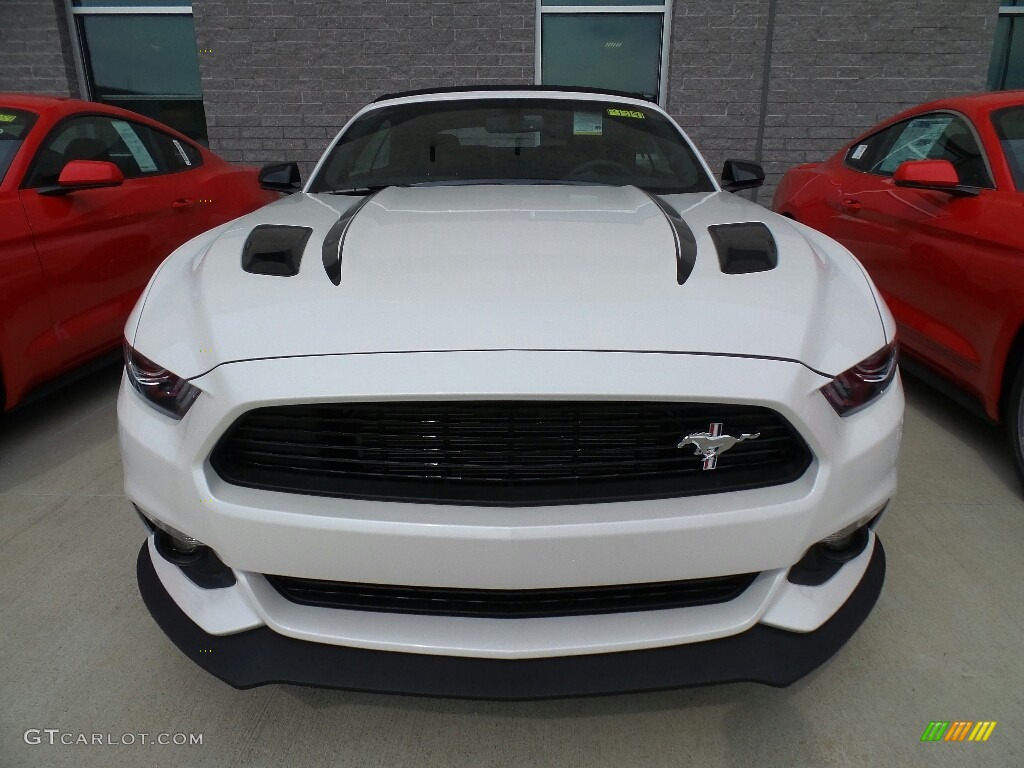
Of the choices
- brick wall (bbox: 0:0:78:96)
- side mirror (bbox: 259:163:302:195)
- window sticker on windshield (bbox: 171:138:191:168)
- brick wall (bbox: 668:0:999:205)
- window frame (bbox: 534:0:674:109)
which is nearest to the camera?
side mirror (bbox: 259:163:302:195)

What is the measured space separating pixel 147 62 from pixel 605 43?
469cm

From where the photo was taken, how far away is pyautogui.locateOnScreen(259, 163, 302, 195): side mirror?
2.73 metres

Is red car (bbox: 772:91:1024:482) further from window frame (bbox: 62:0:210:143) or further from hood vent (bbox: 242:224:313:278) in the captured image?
window frame (bbox: 62:0:210:143)

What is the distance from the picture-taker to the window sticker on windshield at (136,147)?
11.8ft

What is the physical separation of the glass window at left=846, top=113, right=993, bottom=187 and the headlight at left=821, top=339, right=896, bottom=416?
5.57 feet

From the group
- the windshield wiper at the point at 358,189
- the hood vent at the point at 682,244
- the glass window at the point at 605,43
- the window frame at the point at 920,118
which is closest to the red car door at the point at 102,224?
the windshield wiper at the point at 358,189

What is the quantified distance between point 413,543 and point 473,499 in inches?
5.1

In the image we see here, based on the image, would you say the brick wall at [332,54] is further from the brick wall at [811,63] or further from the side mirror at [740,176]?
the side mirror at [740,176]

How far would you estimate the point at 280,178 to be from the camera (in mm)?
2727

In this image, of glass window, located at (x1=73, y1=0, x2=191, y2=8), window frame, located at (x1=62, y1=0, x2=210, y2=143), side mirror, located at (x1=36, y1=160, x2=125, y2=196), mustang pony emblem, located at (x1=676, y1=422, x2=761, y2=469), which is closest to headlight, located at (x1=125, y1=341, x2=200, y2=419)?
mustang pony emblem, located at (x1=676, y1=422, x2=761, y2=469)

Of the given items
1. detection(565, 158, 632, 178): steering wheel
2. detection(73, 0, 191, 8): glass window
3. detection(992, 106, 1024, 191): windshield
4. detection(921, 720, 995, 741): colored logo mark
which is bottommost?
detection(921, 720, 995, 741): colored logo mark

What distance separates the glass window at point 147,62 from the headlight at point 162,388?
6639 millimetres

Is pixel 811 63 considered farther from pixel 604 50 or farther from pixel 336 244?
pixel 336 244

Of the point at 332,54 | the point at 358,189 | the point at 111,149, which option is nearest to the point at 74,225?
the point at 111,149
